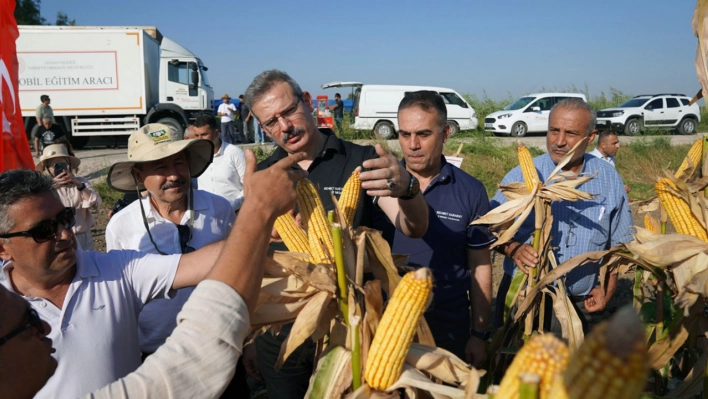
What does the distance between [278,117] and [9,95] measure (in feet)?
8.68

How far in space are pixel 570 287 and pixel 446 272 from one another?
100 centimetres

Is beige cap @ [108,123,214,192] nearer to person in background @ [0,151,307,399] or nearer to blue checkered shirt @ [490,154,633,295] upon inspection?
person in background @ [0,151,307,399]

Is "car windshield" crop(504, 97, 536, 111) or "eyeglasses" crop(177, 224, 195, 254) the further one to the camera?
"car windshield" crop(504, 97, 536, 111)

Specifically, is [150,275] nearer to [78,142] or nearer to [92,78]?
[92,78]

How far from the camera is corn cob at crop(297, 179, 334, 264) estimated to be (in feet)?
5.27

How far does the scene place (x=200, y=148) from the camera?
109 inches

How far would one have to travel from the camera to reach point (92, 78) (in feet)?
57.2

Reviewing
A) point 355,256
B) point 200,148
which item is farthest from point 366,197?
point 200,148

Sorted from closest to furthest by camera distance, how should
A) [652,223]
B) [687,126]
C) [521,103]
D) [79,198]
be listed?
1. [652,223]
2. [79,198]
3. [687,126]
4. [521,103]

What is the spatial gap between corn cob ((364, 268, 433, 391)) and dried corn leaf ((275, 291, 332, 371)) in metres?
0.22

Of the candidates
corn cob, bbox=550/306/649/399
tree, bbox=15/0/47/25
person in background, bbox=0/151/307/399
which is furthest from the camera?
tree, bbox=15/0/47/25

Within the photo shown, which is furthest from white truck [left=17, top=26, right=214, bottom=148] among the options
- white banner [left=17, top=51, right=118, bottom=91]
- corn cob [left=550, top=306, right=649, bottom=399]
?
corn cob [left=550, top=306, right=649, bottom=399]

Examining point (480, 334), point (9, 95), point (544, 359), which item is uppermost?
point (9, 95)

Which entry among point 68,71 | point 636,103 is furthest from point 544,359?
point 636,103
